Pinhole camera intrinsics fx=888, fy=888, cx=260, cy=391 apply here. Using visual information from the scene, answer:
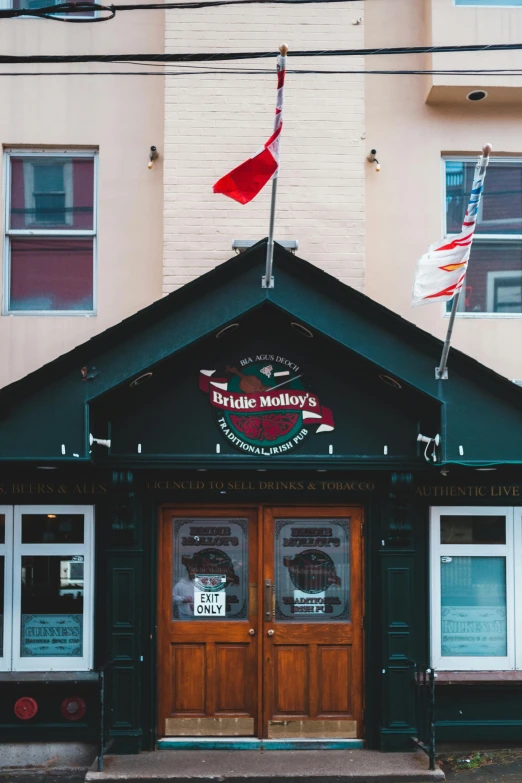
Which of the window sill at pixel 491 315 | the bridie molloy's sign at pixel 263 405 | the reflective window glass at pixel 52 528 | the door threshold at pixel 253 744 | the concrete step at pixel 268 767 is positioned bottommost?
the concrete step at pixel 268 767

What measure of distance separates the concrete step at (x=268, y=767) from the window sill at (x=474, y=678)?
30.3 inches

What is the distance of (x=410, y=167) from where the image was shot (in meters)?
10.1

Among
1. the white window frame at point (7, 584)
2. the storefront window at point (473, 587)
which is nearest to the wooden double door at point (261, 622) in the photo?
the storefront window at point (473, 587)

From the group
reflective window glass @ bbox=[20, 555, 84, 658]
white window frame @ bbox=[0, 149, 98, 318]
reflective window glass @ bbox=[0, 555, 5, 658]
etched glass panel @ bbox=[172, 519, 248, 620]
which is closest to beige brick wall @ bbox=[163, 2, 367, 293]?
white window frame @ bbox=[0, 149, 98, 318]

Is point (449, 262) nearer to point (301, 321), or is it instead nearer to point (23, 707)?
point (301, 321)

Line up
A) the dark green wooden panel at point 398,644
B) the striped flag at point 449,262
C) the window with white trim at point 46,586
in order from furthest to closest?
the window with white trim at point 46,586
the dark green wooden panel at point 398,644
the striped flag at point 449,262

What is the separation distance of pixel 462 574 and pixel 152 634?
3.32 meters

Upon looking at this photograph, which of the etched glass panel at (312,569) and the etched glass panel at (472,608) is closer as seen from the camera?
the etched glass panel at (312,569)

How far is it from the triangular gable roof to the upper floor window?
73.4 inches

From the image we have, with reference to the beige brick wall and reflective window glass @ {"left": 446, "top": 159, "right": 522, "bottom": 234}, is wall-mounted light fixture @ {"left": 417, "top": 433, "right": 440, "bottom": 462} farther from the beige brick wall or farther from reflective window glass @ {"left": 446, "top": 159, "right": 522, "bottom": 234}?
reflective window glass @ {"left": 446, "top": 159, "right": 522, "bottom": 234}

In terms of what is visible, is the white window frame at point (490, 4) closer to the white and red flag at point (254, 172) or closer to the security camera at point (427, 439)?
the white and red flag at point (254, 172)

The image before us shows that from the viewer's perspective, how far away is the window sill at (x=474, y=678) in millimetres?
9078

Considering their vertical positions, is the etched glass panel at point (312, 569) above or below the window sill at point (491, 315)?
below

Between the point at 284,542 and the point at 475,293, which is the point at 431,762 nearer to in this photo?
the point at 284,542
